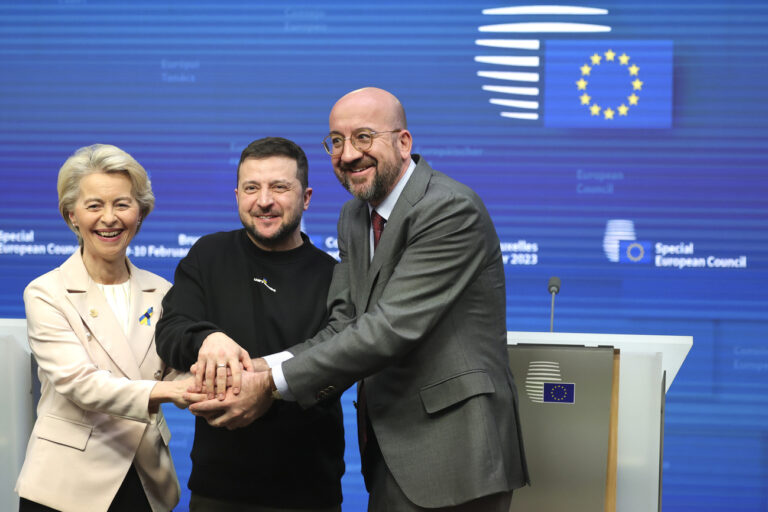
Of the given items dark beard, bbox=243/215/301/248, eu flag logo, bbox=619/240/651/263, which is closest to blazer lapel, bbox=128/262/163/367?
dark beard, bbox=243/215/301/248

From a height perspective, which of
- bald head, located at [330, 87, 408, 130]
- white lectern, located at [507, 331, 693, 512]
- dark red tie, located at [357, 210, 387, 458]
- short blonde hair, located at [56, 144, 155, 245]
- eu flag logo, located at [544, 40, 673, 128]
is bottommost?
white lectern, located at [507, 331, 693, 512]

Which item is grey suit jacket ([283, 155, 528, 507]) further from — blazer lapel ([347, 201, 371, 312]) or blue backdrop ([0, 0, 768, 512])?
blue backdrop ([0, 0, 768, 512])

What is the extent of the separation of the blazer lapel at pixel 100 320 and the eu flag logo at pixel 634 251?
110 inches

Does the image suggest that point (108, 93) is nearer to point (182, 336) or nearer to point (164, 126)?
point (164, 126)

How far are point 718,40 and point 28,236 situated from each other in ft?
12.4

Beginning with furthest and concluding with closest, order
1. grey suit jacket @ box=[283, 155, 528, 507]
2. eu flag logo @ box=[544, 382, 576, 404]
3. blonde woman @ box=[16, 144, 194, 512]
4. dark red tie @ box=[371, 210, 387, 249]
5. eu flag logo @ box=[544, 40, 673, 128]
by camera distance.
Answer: eu flag logo @ box=[544, 40, 673, 128]
eu flag logo @ box=[544, 382, 576, 404]
dark red tie @ box=[371, 210, 387, 249]
blonde woman @ box=[16, 144, 194, 512]
grey suit jacket @ box=[283, 155, 528, 507]

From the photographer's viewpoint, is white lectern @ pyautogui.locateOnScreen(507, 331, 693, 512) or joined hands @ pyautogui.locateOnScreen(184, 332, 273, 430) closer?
joined hands @ pyautogui.locateOnScreen(184, 332, 273, 430)

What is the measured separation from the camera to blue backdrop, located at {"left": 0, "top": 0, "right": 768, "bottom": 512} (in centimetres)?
426

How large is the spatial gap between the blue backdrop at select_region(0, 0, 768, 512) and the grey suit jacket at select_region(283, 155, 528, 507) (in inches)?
89.5

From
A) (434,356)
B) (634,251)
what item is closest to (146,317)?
(434,356)

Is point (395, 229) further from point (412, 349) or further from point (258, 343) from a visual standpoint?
point (258, 343)

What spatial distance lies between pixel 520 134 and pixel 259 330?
2488 millimetres

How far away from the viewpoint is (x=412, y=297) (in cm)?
205

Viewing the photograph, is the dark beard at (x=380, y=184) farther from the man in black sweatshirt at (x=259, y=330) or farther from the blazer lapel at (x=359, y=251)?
the man in black sweatshirt at (x=259, y=330)
